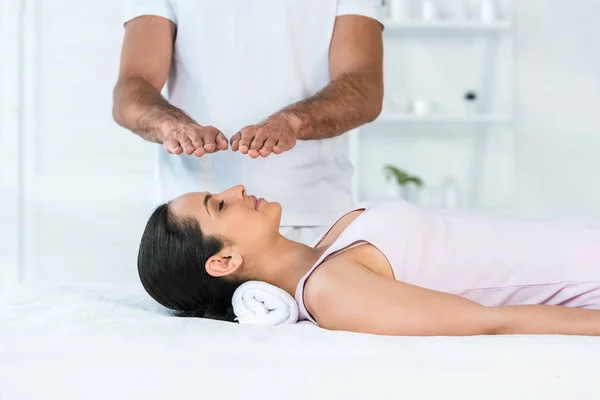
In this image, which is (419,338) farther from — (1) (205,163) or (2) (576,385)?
(1) (205,163)

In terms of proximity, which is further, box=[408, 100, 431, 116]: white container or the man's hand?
box=[408, 100, 431, 116]: white container

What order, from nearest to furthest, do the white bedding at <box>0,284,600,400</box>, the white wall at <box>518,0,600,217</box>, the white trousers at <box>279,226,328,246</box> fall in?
the white bedding at <box>0,284,600,400</box>, the white trousers at <box>279,226,328,246</box>, the white wall at <box>518,0,600,217</box>

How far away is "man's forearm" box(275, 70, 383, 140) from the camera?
185 cm

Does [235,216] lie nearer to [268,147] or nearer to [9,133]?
[268,147]

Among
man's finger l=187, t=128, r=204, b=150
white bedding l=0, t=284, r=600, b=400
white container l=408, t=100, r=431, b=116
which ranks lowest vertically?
white bedding l=0, t=284, r=600, b=400

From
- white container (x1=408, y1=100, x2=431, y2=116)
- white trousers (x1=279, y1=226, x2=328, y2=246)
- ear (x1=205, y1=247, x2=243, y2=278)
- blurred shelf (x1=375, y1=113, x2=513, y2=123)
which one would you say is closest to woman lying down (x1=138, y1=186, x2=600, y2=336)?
ear (x1=205, y1=247, x2=243, y2=278)

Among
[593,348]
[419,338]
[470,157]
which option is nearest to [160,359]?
[419,338]

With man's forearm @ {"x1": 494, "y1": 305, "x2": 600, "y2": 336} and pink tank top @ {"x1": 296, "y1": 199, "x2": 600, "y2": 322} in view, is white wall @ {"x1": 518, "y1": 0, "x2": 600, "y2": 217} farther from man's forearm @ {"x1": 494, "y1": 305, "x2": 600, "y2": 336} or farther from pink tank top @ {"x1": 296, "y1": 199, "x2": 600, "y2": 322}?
man's forearm @ {"x1": 494, "y1": 305, "x2": 600, "y2": 336}

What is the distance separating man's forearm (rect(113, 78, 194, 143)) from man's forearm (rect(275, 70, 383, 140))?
0.83 ft

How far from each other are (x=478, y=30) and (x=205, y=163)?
91.2 inches

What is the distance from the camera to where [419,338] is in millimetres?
1360

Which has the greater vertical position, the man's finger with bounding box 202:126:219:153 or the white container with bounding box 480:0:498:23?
the white container with bounding box 480:0:498:23

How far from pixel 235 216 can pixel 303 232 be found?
0.49 m

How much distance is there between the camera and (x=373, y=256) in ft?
5.22
